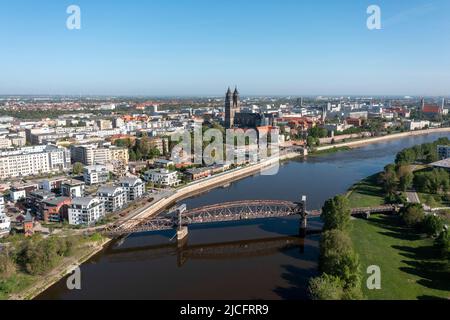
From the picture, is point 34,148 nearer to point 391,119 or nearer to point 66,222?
point 66,222

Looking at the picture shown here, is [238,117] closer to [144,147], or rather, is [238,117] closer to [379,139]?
[379,139]

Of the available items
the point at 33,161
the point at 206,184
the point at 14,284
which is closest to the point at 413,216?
the point at 206,184

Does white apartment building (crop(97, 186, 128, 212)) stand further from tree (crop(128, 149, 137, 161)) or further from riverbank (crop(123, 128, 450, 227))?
tree (crop(128, 149, 137, 161))

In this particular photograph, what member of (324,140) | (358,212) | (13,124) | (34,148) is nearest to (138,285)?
(358,212)

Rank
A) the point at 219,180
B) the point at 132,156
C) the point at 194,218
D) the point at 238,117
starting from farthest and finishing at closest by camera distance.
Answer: the point at 238,117
the point at 132,156
the point at 219,180
the point at 194,218

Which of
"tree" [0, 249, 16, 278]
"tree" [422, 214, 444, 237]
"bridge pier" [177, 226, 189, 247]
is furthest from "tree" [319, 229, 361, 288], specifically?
"tree" [0, 249, 16, 278]

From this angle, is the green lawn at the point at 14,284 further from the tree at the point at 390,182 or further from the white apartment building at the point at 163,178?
the tree at the point at 390,182
